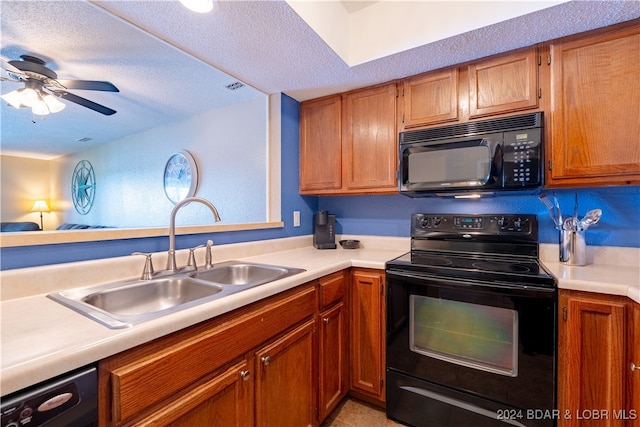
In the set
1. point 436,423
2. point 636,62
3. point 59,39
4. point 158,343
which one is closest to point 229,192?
point 59,39

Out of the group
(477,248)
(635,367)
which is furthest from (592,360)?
(477,248)

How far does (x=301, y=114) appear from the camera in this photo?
2299mm

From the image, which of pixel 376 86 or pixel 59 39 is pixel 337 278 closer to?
pixel 376 86

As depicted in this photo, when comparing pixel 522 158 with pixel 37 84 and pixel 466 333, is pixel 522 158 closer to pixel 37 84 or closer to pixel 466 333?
pixel 466 333

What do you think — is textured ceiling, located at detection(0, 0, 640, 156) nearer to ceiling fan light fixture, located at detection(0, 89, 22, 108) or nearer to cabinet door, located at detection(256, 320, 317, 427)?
ceiling fan light fixture, located at detection(0, 89, 22, 108)

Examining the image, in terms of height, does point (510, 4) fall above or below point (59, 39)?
below

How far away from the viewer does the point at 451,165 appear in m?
1.66

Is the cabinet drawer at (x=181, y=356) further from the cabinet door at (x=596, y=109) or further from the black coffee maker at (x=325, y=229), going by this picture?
the cabinet door at (x=596, y=109)

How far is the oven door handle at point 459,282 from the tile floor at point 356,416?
33.5 inches

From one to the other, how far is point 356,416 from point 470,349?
0.81m

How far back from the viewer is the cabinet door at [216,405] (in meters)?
0.79

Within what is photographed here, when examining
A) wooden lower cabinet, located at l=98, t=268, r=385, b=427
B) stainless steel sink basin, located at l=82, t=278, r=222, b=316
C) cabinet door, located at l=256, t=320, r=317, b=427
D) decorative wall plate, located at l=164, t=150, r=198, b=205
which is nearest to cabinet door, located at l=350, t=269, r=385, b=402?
wooden lower cabinet, located at l=98, t=268, r=385, b=427

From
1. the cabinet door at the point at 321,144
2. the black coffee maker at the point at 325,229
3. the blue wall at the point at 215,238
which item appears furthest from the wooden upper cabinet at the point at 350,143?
the black coffee maker at the point at 325,229

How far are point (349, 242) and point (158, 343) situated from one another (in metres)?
1.60
